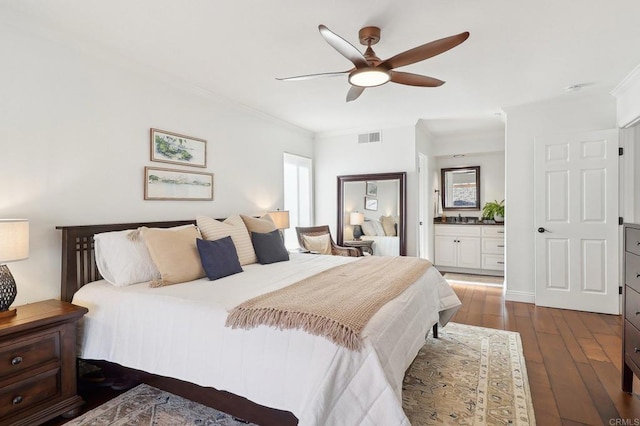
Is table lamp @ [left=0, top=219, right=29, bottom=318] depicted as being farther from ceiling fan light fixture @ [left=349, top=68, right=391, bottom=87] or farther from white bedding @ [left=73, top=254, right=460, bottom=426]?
ceiling fan light fixture @ [left=349, top=68, right=391, bottom=87]

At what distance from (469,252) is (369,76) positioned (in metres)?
4.66

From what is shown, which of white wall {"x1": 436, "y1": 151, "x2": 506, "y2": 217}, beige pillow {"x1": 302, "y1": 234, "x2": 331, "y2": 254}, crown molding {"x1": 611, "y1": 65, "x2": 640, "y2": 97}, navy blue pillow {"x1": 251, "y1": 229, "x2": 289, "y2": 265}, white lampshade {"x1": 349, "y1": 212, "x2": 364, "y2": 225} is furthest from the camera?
white wall {"x1": 436, "y1": 151, "x2": 506, "y2": 217}

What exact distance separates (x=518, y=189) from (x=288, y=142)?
3234 mm

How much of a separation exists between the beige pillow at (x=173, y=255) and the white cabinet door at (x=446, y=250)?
Answer: 4.85m

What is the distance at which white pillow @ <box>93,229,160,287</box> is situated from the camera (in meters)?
2.31

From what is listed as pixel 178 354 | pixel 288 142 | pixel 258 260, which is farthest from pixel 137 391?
pixel 288 142

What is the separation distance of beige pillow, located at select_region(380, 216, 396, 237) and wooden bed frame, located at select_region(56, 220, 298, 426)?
3.24 m

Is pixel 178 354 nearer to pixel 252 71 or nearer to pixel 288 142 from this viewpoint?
pixel 252 71

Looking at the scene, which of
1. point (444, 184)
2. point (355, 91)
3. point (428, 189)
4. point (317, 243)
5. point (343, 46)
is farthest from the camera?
point (444, 184)

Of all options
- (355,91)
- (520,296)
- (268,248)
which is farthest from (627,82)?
(268,248)

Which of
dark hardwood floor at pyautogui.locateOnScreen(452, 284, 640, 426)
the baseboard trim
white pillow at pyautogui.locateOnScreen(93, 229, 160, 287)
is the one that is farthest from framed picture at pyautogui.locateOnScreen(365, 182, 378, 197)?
white pillow at pyautogui.locateOnScreen(93, 229, 160, 287)

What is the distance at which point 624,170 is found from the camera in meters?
3.65

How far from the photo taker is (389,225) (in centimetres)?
516

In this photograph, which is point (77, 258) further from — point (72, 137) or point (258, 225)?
point (258, 225)
